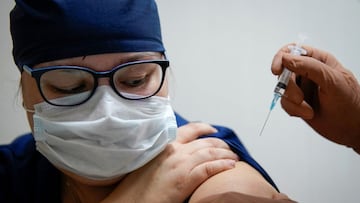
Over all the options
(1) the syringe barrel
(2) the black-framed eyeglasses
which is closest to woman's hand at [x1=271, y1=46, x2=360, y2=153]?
(1) the syringe barrel

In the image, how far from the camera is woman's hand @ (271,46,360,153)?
0.82 m

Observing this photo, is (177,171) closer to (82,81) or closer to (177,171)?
(177,171)

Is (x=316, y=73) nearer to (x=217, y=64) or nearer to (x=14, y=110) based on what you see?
(x=217, y=64)

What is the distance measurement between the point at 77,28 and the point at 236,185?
58 centimetres

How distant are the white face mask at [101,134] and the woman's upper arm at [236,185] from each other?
0.58 feet

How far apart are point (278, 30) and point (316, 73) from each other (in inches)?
31.5

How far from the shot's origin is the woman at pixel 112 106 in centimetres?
81

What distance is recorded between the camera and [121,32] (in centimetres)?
83

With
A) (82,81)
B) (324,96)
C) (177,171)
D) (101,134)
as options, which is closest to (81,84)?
(82,81)

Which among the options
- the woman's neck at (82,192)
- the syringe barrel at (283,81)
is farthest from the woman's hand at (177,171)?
the syringe barrel at (283,81)

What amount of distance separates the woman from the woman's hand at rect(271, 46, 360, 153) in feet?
0.79

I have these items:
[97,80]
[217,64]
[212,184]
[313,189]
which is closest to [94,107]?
[97,80]

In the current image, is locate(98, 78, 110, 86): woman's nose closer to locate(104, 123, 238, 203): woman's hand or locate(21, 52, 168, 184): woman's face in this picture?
locate(21, 52, 168, 184): woman's face

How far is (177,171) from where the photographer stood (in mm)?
861
